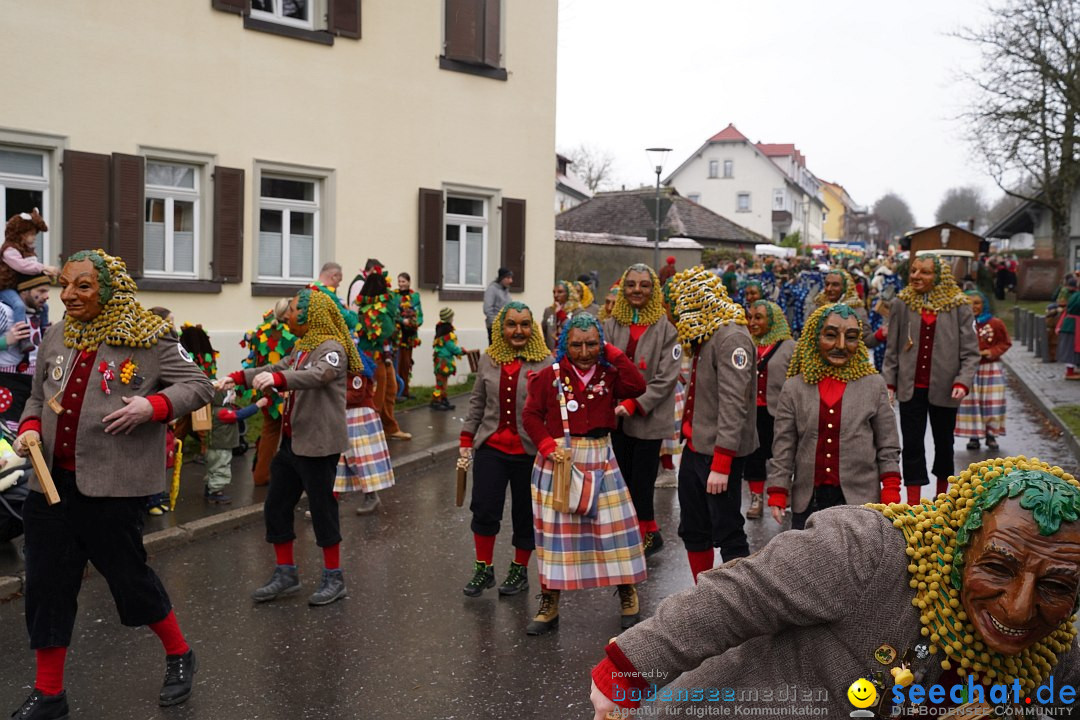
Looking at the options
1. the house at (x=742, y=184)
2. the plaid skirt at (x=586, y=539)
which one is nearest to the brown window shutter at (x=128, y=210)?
the plaid skirt at (x=586, y=539)

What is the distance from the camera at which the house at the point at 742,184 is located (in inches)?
3487

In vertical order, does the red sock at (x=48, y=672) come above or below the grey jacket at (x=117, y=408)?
below

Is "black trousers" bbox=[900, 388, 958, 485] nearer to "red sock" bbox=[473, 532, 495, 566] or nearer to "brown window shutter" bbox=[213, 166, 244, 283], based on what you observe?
"red sock" bbox=[473, 532, 495, 566]

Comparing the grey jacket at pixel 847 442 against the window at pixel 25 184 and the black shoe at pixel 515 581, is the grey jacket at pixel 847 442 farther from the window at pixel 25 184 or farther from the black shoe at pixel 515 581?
the window at pixel 25 184

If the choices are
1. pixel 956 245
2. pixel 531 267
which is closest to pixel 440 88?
pixel 531 267

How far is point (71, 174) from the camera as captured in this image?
1266 cm

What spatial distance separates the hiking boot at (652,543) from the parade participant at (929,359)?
6.79 ft

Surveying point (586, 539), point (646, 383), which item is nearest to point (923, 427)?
point (646, 383)

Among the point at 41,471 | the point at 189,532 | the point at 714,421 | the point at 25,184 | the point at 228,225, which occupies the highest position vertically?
the point at 25,184

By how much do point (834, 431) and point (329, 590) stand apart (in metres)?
3.20

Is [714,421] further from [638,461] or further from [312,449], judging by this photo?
[312,449]

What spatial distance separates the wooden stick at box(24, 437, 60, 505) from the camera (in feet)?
14.8

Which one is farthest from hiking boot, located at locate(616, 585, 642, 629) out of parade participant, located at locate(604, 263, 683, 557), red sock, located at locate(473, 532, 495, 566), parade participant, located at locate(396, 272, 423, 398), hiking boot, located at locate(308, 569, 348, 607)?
parade participant, located at locate(396, 272, 423, 398)

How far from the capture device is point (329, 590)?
6461 millimetres
